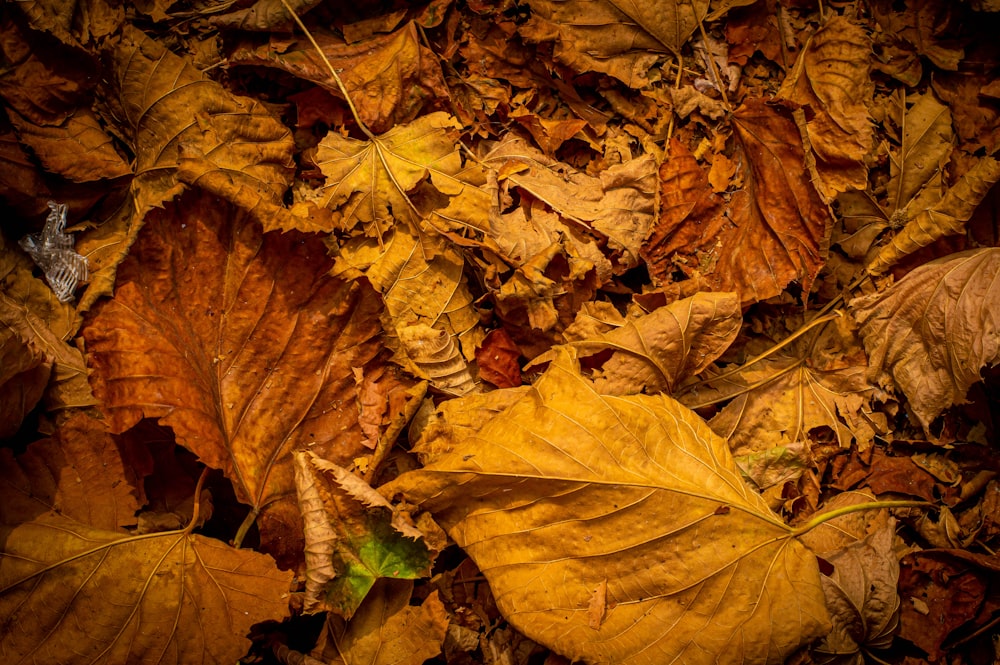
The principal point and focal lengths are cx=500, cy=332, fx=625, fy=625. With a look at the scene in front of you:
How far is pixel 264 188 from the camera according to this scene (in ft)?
6.13

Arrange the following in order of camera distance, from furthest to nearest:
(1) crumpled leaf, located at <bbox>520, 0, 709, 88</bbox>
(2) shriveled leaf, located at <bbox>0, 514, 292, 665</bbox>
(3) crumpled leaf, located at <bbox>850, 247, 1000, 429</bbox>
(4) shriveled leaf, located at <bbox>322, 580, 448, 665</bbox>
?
(1) crumpled leaf, located at <bbox>520, 0, 709, 88</bbox>
(3) crumpled leaf, located at <bbox>850, 247, 1000, 429</bbox>
(4) shriveled leaf, located at <bbox>322, 580, 448, 665</bbox>
(2) shriveled leaf, located at <bbox>0, 514, 292, 665</bbox>

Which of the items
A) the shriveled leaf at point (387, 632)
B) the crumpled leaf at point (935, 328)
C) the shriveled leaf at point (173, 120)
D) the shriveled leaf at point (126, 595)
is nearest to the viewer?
the shriveled leaf at point (126, 595)

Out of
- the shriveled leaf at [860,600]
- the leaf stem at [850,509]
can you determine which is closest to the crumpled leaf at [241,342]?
the leaf stem at [850,509]

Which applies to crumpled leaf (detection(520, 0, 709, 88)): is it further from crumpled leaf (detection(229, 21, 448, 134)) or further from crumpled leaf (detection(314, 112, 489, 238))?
crumpled leaf (detection(314, 112, 489, 238))

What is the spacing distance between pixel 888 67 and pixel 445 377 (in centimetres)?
182

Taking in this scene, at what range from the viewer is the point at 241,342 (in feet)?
5.69

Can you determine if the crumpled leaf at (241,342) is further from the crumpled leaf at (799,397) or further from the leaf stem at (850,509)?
the leaf stem at (850,509)

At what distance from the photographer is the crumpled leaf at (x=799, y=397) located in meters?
1.91

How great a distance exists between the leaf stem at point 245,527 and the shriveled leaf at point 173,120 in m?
0.89

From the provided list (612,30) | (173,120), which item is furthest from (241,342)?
(612,30)

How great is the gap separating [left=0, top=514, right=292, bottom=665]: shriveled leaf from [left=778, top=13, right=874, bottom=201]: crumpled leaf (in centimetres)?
199

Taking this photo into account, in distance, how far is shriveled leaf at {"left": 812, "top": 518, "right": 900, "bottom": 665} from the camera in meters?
1.69

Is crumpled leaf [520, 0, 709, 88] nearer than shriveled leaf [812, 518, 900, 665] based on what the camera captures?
No

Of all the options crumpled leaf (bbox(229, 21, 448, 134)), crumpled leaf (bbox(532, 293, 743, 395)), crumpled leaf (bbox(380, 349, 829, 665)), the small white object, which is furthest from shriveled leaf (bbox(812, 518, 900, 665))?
the small white object
